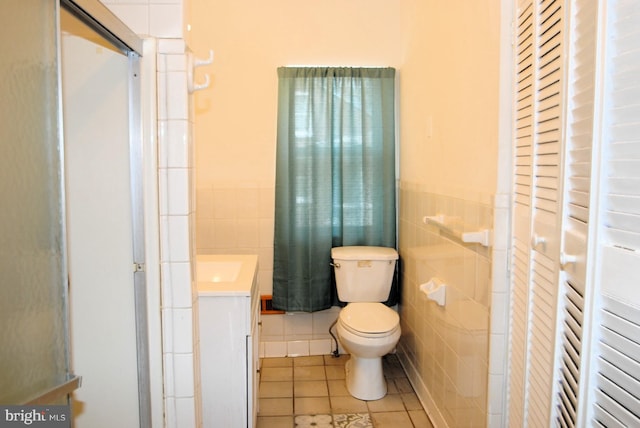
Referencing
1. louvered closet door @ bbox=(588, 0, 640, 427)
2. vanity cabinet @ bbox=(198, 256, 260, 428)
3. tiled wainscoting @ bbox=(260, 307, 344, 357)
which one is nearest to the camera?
louvered closet door @ bbox=(588, 0, 640, 427)

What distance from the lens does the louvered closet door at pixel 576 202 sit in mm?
946

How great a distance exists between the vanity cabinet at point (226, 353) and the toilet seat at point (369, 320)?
80cm

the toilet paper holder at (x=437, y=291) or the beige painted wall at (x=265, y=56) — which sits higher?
the beige painted wall at (x=265, y=56)

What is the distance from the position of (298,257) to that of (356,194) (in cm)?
58

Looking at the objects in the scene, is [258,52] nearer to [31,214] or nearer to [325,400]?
[325,400]

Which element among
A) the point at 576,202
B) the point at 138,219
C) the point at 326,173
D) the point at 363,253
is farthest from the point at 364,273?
the point at 576,202

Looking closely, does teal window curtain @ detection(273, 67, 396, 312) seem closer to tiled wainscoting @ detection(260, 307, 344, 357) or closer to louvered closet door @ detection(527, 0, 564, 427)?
tiled wainscoting @ detection(260, 307, 344, 357)

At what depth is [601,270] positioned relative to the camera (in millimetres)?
894

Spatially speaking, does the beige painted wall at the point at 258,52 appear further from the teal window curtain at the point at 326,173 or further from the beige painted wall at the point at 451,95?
the beige painted wall at the point at 451,95

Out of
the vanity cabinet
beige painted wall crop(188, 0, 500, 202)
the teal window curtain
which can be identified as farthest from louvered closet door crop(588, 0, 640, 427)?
the teal window curtain

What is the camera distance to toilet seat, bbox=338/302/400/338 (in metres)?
2.60

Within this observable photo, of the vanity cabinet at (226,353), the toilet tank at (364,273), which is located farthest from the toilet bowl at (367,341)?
the vanity cabinet at (226,353)

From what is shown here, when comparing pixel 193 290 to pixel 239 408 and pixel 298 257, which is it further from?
pixel 298 257

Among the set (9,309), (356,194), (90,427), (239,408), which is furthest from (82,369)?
(356,194)
